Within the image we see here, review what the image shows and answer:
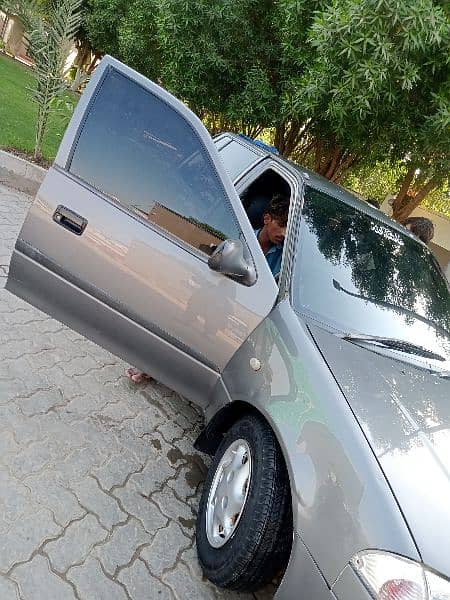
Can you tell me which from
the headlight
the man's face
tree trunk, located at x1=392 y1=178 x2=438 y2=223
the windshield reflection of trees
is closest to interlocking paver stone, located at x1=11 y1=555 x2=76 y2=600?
the headlight

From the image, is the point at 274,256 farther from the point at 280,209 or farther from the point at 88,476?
the point at 88,476

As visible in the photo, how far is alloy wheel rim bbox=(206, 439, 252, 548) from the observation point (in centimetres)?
195

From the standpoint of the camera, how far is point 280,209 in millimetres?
2850

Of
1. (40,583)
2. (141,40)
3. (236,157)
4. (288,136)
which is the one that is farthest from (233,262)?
(141,40)

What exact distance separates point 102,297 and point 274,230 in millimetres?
1097

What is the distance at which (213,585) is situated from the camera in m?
2.11

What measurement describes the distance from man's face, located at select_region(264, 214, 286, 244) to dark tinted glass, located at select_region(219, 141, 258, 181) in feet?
1.11

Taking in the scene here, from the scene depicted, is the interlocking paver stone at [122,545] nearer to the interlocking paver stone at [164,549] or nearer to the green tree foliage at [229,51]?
the interlocking paver stone at [164,549]

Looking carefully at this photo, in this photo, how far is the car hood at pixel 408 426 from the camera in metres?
1.42

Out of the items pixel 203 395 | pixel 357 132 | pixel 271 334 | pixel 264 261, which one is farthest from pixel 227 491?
pixel 357 132

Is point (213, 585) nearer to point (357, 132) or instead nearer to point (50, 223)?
point (50, 223)

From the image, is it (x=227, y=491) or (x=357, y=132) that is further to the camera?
(x=357, y=132)

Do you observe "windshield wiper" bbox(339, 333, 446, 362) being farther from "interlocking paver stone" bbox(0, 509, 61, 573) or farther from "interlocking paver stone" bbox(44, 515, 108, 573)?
"interlocking paver stone" bbox(0, 509, 61, 573)

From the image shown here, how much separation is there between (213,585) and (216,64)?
6.26 meters
